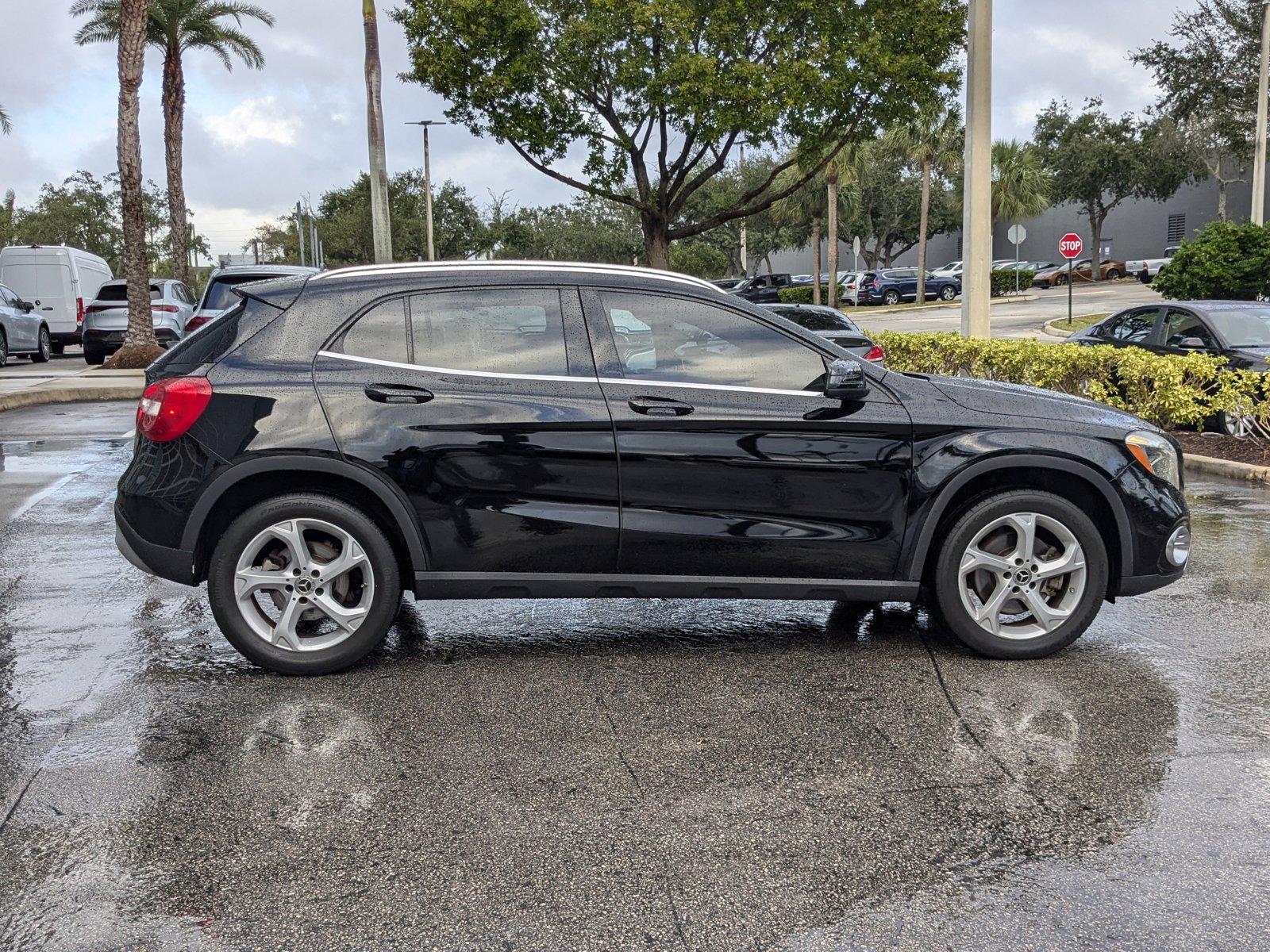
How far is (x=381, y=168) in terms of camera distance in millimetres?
23516

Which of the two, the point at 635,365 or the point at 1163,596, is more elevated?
the point at 635,365

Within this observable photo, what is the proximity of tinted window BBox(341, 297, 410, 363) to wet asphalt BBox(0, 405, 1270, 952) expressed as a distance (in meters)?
1.35

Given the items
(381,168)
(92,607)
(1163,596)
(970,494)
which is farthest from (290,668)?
(381,168)

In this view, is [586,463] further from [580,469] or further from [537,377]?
[537,377]

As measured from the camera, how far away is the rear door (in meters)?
5.14

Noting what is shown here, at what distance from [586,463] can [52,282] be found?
93.0 ft

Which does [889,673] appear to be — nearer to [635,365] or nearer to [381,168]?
[635,365]

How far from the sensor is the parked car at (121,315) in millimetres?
25766

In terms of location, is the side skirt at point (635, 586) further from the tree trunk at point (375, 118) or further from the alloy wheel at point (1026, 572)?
the tree trunk at point (375, 118)

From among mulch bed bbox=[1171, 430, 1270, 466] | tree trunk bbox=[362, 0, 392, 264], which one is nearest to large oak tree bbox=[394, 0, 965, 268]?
tree trunk bbox=[362, 0, 392, 264]

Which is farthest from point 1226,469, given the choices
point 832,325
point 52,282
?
point 52,282

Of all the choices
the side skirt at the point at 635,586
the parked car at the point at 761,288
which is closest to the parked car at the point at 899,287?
the parked car at the point at 761,288

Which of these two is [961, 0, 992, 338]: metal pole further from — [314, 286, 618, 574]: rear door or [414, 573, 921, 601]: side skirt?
[314, 286, 618, 574]: rear door

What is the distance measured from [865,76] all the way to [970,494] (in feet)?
76.8
